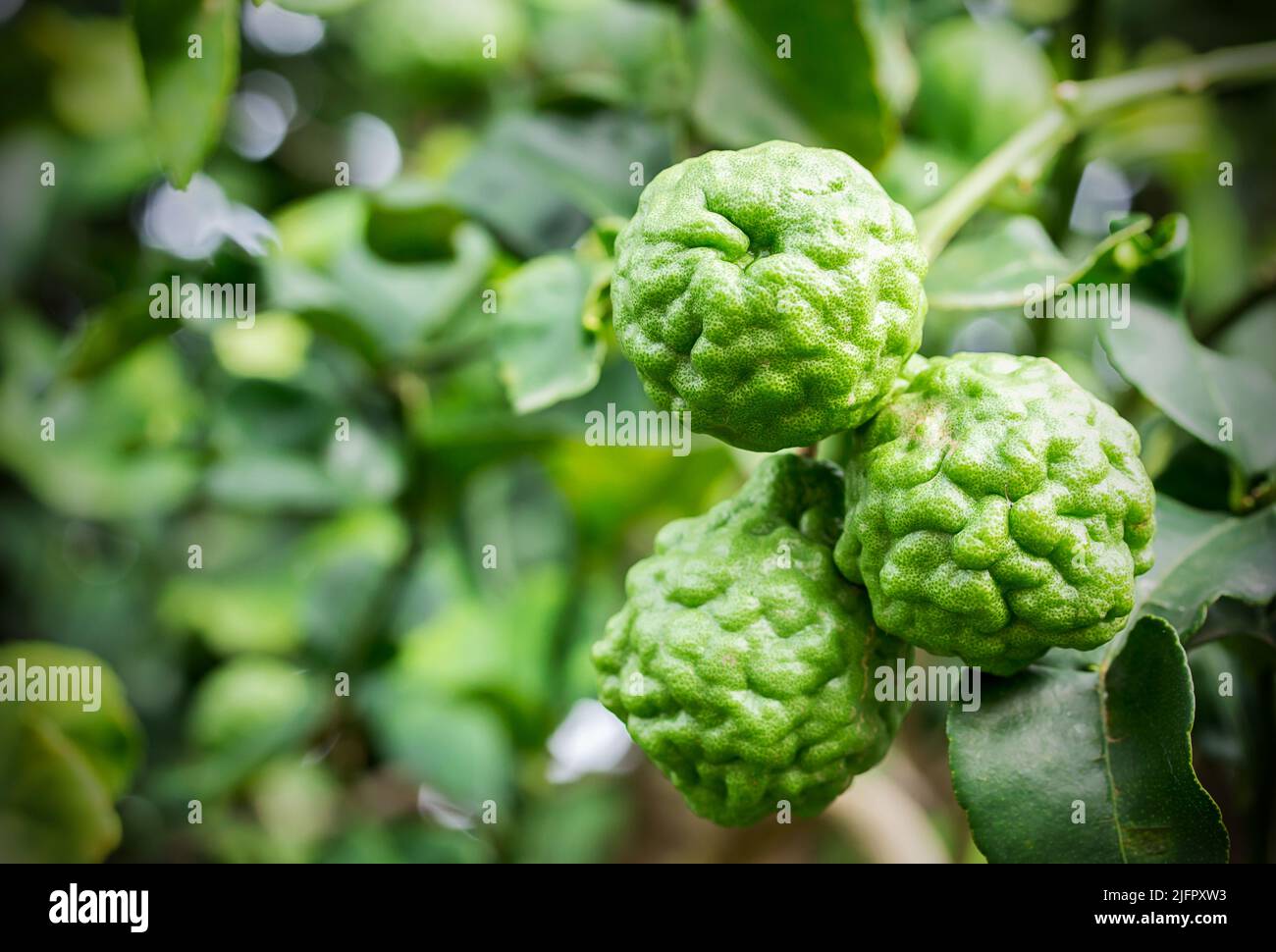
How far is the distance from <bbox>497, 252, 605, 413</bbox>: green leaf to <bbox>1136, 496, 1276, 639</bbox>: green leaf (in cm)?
39

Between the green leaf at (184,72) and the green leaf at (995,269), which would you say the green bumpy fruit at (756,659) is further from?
the green leaf at (184,72)

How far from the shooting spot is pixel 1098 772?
0.66 m

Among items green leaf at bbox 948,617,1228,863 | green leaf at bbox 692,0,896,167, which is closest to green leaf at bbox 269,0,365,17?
green leaf at bbox 692,0,896,167

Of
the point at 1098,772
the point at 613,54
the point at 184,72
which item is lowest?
the point at 1098,772

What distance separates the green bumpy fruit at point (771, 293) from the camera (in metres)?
0.60

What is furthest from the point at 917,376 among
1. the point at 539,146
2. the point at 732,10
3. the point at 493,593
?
the point at 493,593

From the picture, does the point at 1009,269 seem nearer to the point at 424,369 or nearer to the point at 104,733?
the point at 424,369

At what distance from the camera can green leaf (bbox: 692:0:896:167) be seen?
3.01 ft

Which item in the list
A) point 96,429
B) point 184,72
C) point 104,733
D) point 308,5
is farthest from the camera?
point 96,429

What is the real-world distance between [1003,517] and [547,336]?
370 mm

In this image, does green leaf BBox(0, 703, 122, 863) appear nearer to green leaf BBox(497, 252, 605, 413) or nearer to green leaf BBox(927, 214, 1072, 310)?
green leaf BBox(497, 252, 605, 413)

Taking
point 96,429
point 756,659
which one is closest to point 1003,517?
point 756,659

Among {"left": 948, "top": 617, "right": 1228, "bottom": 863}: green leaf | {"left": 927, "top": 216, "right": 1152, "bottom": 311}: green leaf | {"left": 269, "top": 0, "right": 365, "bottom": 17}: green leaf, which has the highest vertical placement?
{"left": 269, "top": 0, "right": 365, "bottom": 17}: green leaf

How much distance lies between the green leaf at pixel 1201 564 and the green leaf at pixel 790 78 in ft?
1.28
